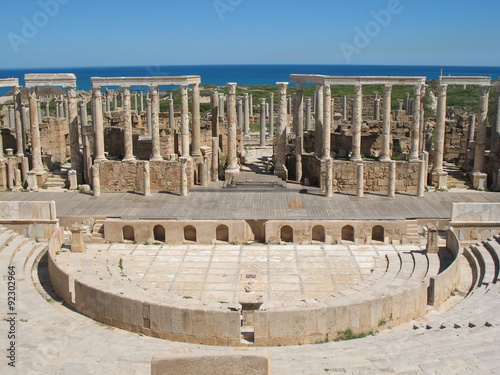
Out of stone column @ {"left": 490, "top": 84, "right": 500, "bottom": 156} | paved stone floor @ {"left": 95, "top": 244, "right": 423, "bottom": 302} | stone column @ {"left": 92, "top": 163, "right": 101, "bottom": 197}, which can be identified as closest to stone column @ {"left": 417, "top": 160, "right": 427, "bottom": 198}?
paved stone floor @ {"left": 95, "top": 244, "right": 423, "bottom": 302}

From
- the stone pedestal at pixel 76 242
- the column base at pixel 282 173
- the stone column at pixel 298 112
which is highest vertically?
the stone column at pixel 298 112

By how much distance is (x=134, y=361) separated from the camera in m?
13.6

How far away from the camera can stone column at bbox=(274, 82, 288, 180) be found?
30.4 meters

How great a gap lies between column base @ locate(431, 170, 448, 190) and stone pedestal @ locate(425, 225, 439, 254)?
Answer: 27.5 ft

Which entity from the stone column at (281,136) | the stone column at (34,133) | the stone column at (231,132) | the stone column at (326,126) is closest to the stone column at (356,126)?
the stone column at (326,126)

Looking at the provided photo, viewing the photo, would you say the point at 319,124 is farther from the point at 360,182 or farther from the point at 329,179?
the point at 360,182

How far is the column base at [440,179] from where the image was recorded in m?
29.3

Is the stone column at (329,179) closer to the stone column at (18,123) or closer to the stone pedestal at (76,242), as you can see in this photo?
the stone pedestal at (76,242)

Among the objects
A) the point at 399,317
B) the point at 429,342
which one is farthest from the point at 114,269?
the point at 429,342

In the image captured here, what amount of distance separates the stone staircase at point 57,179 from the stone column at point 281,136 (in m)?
10.1

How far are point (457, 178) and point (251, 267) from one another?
1386 cm

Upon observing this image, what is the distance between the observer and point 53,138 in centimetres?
3612

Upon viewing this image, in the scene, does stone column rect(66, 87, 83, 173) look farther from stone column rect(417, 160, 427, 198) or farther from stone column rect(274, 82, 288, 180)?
stone column rect(417, 160, 427, 198)

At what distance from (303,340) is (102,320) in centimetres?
536
